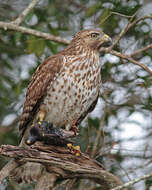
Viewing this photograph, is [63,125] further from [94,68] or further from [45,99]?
[94,68]

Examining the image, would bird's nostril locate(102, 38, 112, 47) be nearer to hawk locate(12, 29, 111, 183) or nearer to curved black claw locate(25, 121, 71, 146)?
hawk locate(12, 29, 111, 183)

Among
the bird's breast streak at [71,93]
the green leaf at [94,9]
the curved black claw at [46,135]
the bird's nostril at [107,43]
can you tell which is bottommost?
the curved black claw at [46,135]

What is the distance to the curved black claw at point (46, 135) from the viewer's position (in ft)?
14.7

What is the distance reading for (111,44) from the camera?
5.74 m

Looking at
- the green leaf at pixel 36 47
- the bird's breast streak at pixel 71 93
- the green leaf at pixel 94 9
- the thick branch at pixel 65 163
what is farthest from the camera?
the green leaf at pixel 36 47

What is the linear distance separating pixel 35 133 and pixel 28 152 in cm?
27

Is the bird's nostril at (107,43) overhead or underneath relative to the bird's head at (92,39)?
underneath

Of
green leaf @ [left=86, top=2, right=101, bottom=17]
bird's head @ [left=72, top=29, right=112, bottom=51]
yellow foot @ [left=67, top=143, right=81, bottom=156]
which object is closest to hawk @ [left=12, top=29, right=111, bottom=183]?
bird's head @ [left=72, top=29, right=112, bottom=51]

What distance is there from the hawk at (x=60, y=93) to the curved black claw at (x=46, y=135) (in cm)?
52

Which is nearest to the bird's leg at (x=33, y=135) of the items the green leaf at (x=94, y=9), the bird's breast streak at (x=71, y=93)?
the bird's breast streak at (x=71, y=93)

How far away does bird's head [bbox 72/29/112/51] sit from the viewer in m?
5.79

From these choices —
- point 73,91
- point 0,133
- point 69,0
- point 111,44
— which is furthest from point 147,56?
point 0,133

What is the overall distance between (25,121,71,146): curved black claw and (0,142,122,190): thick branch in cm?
9

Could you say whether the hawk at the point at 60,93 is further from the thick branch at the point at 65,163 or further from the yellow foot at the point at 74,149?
the thick branch at the point at 65,163
